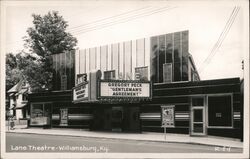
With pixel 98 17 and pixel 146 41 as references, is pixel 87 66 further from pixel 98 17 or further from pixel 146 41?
pixel 98 17

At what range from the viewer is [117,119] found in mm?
24375

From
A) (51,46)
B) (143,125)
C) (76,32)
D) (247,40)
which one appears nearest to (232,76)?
(247,40)

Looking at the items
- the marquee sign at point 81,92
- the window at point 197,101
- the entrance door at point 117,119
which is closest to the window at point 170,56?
the window at point 197,101

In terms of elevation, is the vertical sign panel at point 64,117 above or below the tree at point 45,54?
below

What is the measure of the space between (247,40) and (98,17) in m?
5.96

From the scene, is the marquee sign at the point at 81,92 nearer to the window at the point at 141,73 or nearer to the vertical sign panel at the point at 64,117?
the window at the point at 141,73

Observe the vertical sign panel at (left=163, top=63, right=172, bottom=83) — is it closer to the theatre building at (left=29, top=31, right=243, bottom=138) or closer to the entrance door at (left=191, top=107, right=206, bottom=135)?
the theatre building at (left=29, top=31, right=243, bottom=138)

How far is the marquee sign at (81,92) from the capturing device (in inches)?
851

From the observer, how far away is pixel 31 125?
1131 inches

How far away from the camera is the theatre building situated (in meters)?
20.0

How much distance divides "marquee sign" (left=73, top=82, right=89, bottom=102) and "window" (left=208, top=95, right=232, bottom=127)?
6.79 metres

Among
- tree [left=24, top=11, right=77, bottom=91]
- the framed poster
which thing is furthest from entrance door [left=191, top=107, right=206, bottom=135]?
tree [left=24, top=11, right=77, bottom=91]

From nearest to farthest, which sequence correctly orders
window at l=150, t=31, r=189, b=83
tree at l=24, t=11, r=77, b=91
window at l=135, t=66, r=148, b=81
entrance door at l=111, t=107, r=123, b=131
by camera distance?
window at l=150, t=31, r=189, b=83 < window at l=135, t=66, r=148, b=81 < entrance door at l=111, t=107, r=123, b=131 < tree at l=24, t=11, r=77, b=91

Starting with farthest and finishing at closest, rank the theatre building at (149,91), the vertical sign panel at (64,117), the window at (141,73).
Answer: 1. the vertical sign panel at (64,117)
2. the window at (141,73)
3. the theatre building at (149,91)
